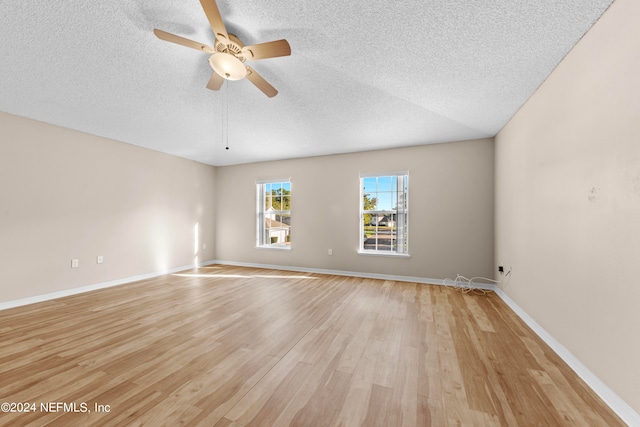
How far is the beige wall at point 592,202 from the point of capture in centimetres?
140

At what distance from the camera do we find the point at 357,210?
16.1 feet

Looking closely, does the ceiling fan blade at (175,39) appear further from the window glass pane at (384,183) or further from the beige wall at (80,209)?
the window glass pane at (384,183)

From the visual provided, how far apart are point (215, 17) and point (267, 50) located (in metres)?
0.38

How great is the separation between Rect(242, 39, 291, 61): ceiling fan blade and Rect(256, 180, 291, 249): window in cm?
392

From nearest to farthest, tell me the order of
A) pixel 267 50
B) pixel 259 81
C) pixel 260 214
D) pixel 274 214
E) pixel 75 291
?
pixel 267 50
pixel 259 81
pixel 75 291
pixel 274 214
pixel 260 214

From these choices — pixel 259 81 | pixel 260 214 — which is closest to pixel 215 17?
pixel 259 81

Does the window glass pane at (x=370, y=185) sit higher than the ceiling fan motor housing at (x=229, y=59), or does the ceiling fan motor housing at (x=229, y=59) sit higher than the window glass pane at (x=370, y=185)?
the ceiling fan motor housing at (x=229, y=59)

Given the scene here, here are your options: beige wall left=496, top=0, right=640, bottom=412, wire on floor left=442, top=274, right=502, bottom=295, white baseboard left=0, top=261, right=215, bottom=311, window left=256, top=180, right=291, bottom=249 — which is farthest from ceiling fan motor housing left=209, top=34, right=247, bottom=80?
wire on floor left=442, top=274, right=502, bottom=295

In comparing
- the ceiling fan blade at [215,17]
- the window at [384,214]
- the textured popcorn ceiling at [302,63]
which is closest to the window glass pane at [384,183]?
the window at [384,214]

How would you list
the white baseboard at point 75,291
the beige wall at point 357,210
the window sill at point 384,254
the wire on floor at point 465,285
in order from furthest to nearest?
the window sill at point 384,254
the beige wall at point 357,210
the wire on floor at point 465,285
the white baseboard at point 75,291

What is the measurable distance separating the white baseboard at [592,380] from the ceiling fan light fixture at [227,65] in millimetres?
3440

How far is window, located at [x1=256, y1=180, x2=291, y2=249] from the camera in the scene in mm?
5773

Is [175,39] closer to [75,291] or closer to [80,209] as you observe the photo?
[80,209]

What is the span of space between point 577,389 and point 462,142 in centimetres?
369
